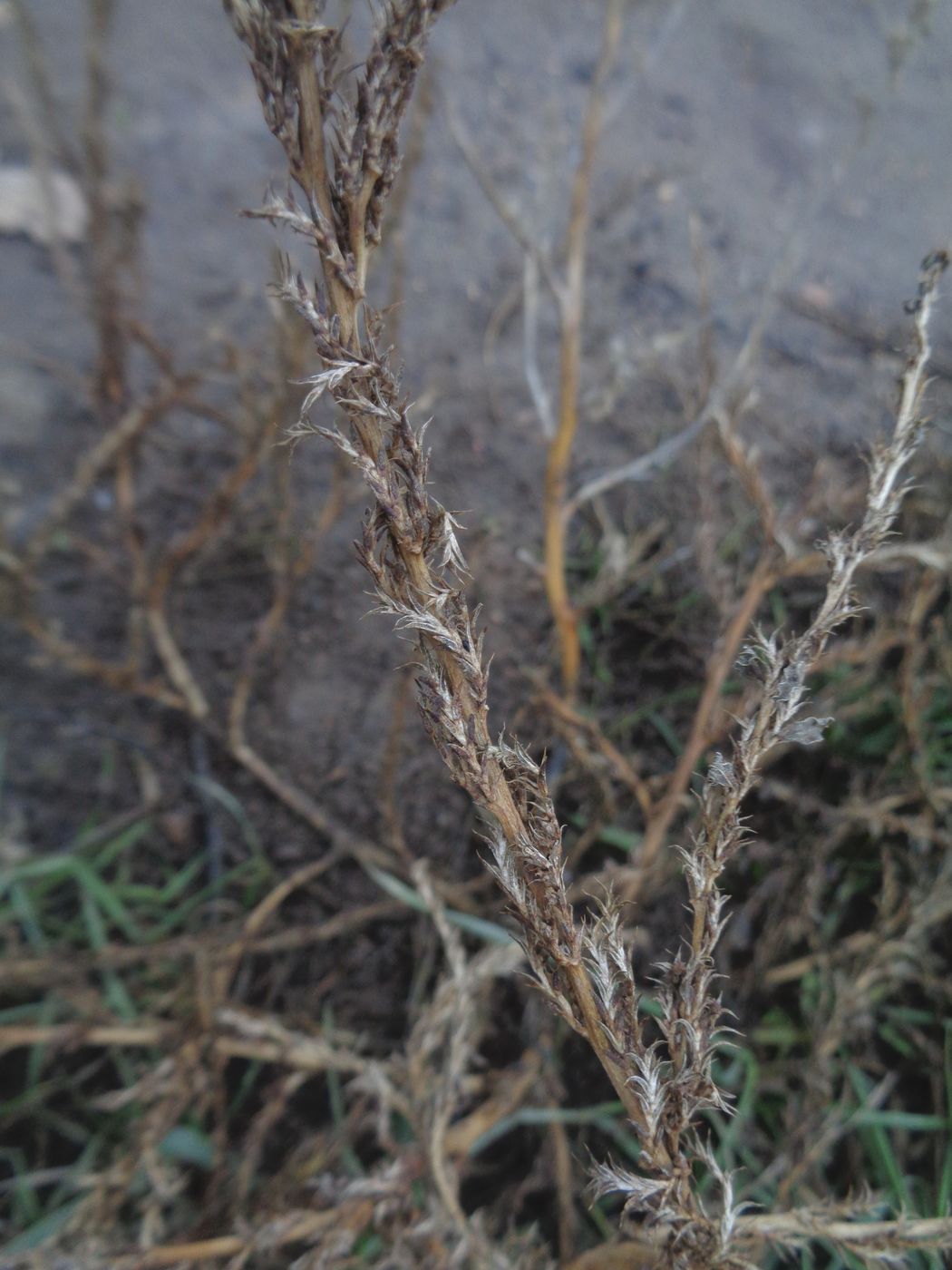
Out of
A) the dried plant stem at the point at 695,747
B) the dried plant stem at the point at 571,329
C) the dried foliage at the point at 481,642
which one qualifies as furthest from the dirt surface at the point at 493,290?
the dried foliage at the point at 481,642

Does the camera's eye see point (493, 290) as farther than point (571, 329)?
Yes

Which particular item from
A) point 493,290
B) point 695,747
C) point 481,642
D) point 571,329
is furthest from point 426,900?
point 493,290

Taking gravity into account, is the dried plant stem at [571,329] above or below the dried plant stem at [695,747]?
above

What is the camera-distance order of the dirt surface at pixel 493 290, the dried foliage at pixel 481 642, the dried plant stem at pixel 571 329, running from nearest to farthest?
the dried foliage at pixel 481 642, the dried plant stem at pixel 571 329, the dirt surface at pixel 493 290

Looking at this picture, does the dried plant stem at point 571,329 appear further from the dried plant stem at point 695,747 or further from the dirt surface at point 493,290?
the dried plant stem at point 695,747

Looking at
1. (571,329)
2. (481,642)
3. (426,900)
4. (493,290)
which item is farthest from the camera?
→ (493,290)

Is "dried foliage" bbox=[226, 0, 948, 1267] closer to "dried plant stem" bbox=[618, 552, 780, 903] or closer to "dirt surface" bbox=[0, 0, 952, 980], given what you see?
"dried plant stem" bbox=[618, 552, 780, 903]

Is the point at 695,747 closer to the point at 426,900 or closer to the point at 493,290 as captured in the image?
the point at 426,900

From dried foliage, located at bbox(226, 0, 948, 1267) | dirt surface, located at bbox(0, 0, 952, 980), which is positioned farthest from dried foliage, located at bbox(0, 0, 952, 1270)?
dirt surface, located at bbox(0, 0, 952, 980)
